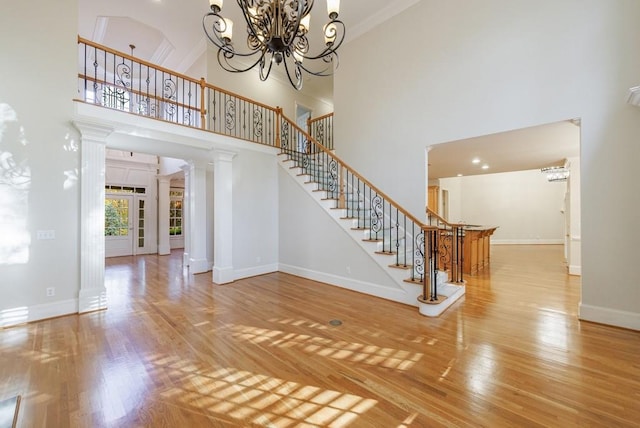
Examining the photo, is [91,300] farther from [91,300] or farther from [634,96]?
[634,96]

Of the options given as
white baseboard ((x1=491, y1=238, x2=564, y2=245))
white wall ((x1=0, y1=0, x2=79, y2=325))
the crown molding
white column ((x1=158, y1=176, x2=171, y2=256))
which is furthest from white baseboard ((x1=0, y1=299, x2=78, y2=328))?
white baseboard ((x1=491, y1=238, x2=564, y2=245))

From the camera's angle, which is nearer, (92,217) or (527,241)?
(92,217)

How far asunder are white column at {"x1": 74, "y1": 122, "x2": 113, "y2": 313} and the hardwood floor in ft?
0.98

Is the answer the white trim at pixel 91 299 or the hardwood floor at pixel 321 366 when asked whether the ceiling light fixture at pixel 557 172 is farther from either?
the white trim at pixel 91 299

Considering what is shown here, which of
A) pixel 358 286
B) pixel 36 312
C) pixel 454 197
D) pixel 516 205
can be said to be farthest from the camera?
pixel 454 197

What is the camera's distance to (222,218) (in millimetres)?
5188

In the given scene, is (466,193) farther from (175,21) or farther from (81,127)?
(81,127)

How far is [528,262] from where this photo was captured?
24.1 feet

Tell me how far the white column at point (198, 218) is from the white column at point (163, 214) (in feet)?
11.6

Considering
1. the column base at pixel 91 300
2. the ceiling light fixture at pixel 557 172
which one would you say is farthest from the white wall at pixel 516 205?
the column base at pixel 91 300

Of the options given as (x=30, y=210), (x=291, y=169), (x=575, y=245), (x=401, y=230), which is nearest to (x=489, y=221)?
(x=575, y=245)

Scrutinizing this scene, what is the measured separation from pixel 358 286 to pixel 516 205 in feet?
37.1

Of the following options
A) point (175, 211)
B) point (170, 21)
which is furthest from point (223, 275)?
point (175, 211)

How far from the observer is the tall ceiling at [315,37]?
4.44m
